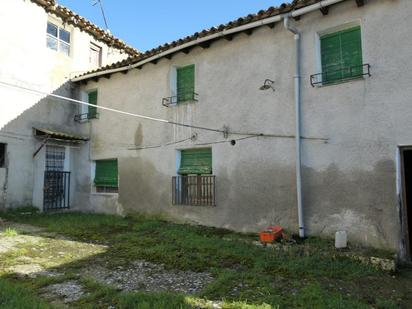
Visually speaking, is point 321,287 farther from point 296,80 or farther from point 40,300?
point 296,80

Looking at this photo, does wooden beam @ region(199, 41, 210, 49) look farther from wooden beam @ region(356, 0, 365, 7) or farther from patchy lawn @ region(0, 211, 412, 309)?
patchy lawn @ region(0, 211, 412, 309)

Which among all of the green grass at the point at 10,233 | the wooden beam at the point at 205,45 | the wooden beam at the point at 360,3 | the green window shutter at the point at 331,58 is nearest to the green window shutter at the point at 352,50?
the green window shutter at the point at 331,58

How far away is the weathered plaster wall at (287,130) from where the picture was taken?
605 centimetres

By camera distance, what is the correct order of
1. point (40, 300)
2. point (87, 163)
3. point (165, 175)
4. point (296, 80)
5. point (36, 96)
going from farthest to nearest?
1. point (87, 163)
2. point (36, 96)
3. point (165, 175)
4. point (296, 80)
5. point (40, 300)

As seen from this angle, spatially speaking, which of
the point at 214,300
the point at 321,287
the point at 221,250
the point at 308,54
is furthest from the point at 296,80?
the point at 214,300

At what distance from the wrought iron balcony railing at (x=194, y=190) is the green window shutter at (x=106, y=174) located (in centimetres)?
273

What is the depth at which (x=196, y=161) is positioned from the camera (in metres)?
8.98

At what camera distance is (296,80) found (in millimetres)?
7113

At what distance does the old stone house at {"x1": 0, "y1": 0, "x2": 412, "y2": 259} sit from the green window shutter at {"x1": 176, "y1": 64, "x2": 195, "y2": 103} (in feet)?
0.11

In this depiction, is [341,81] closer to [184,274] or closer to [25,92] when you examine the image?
[184,274]

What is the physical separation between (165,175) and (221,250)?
12.5 ft

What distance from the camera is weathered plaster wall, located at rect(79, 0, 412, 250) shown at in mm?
6051

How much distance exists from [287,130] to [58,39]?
359 inches

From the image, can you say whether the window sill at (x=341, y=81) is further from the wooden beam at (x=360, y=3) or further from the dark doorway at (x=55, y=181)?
the dark doorway at (x=55, y=181)
